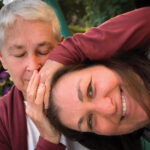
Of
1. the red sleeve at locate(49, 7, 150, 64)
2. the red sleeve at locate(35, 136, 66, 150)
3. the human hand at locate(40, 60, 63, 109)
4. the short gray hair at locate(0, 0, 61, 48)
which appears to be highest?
the short gray hair at locate(0, 0, 61, 48)

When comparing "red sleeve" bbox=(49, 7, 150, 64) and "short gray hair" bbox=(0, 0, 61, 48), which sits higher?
"short gray hair" bbox=(0, 0, 61, 48)

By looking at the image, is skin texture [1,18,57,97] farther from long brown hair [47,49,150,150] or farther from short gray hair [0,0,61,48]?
long brown hair [47,49,150,150]

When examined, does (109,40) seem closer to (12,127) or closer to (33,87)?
(33,87)

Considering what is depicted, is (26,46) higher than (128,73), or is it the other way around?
(26,46)

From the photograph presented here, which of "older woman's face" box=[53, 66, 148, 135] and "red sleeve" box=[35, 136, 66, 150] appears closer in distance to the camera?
"older woman's face" box=[53, 66, 148, 135]

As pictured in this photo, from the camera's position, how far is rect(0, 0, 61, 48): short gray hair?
1331 millimetres

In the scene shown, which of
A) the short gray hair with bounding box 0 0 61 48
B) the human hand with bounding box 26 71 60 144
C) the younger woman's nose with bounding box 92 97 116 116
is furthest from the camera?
the short gray hair with bounding box 0 0 61 48

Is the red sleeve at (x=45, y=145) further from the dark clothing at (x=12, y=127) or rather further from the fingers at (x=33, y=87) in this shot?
the fingers at (x=33, y=87)

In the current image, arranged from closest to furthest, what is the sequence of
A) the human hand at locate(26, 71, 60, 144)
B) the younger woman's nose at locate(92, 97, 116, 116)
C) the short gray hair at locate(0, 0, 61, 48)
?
the younger woman's nose at locate(92, 97, 116, 116)
the human hand at locate(26, 71, 60, 144)
the short gray hair at locate(0, 0, 61, 48)

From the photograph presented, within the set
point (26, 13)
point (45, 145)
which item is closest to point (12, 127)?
point (45, 145)

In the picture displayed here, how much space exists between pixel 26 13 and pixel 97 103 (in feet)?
2.23

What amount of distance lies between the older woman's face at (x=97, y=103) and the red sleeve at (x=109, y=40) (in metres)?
0.10

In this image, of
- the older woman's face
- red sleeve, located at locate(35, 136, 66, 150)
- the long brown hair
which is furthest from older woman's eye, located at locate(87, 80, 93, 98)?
red sleeve, located at locate(35, 136, 66, 150)

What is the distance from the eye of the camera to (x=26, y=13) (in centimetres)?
133
